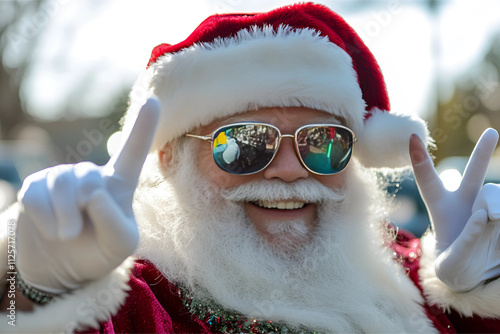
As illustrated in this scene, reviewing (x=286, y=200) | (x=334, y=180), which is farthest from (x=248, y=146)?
(x=334, y=180)

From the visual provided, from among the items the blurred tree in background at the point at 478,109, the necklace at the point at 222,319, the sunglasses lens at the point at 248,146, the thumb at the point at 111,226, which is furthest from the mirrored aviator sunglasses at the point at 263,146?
the blurred tree in background at the point at 478,109

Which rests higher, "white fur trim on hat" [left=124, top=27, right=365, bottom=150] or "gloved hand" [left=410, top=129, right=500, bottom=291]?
"white fur trim on hat" [left=124, top=27, right=365, bottom=150]

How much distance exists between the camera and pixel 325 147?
2256 millimetres

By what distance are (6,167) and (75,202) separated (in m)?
7.25

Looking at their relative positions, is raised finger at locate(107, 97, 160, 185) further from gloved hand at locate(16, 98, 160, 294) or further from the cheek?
the cheek

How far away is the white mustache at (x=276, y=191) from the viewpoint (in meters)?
2.18

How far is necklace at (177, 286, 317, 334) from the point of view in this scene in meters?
1.96

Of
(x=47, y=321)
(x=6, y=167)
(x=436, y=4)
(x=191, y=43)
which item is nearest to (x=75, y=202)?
(x=47, y=321)

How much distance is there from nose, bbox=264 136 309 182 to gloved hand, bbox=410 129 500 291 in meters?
0.55

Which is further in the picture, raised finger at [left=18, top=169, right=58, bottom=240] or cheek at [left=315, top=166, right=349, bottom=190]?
cheek at [left=315, top=166, right=349, bottom=190]

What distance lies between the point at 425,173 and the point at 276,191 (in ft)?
2.29

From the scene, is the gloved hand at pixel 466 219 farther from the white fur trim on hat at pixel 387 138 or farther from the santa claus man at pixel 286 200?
the white fur trim on hat at pixel 387 138

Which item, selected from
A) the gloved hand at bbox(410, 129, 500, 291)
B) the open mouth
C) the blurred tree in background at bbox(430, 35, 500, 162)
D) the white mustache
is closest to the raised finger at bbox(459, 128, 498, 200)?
the gloved hand at bbox(410, 129, 500, 291)

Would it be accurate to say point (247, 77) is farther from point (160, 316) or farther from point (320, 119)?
point (160, 316)
